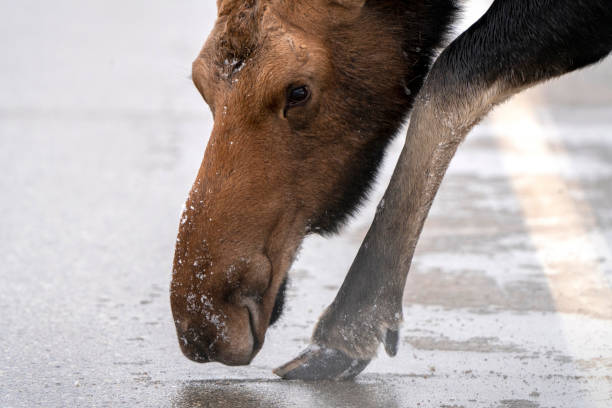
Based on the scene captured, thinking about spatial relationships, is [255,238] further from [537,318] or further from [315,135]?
[537,318]

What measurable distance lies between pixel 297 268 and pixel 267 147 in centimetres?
179

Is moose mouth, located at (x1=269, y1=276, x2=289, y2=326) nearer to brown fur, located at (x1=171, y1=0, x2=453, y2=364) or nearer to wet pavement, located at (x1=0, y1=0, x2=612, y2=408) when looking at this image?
brown fur, located at (x1=171, y1=0, x2=453, y2=364)

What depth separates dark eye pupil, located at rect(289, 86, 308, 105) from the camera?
318cm

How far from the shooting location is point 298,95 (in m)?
3.20

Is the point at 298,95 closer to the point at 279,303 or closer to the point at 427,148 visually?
the point at 427,148

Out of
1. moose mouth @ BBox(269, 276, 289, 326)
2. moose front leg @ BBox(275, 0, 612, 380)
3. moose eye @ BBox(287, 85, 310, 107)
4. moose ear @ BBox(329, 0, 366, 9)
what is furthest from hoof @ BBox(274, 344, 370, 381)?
moose ear @ BBox(329, 0, 366, 9)

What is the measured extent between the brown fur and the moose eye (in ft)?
0.07

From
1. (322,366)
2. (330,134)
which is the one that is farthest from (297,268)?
→ (330,134)

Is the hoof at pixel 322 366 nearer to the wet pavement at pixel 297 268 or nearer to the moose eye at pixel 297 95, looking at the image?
the wet pavement at pixel 297 268

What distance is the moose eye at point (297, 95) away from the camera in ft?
10.4

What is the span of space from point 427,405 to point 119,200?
336 cm

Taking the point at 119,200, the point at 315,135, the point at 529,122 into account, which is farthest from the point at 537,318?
the point at 529,122

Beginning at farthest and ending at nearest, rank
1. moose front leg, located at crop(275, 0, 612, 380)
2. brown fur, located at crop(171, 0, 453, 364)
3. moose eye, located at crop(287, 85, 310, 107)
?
moose front leg, located at crop(275, 0, 612, 380), moose eye, located at crop(287, 85, 310, 107), brown fur, located at crop(171, 0, 453, 364)

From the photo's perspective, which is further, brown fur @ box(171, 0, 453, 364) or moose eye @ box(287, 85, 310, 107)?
moose eye @ box(287, 85, 310, 107)
